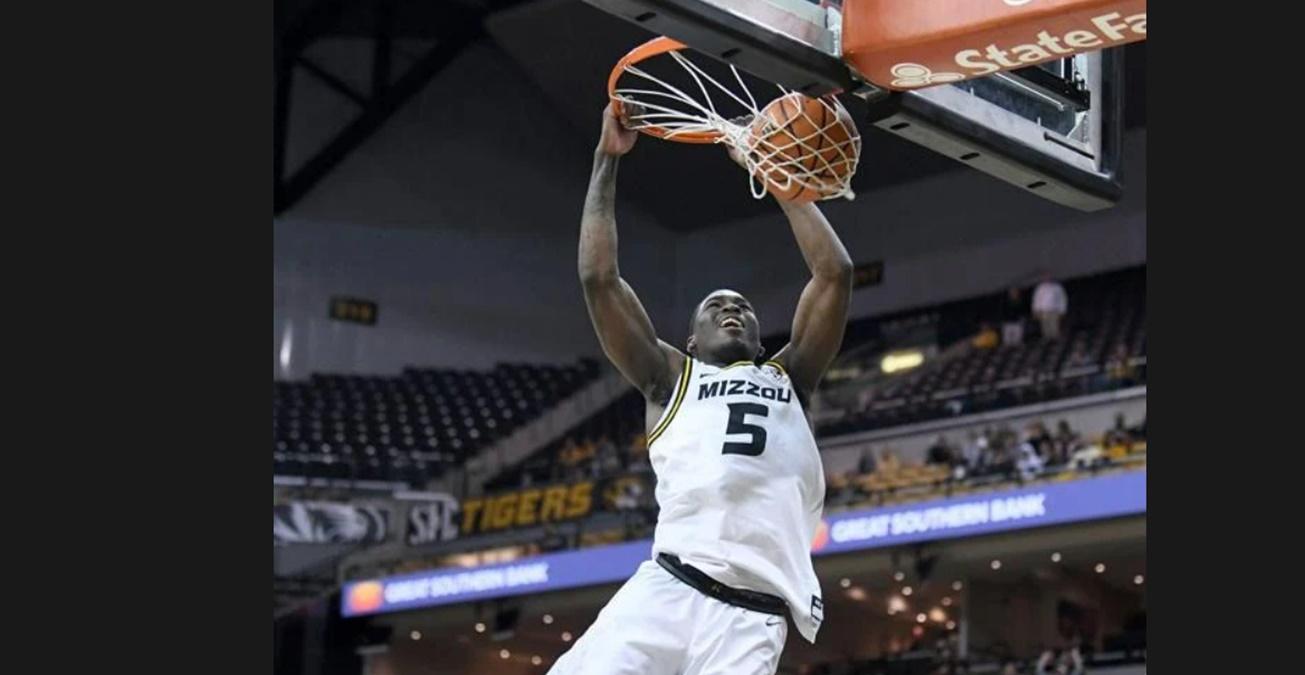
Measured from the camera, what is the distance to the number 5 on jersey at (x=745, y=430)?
20.5ft

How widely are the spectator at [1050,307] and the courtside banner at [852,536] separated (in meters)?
5.26

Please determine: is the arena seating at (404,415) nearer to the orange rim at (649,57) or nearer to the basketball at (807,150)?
the orange rim at (649,57)

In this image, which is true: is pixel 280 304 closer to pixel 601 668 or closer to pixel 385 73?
pixel 385 73

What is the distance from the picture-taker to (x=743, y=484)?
6.20 meters

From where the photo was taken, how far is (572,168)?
30578 mm

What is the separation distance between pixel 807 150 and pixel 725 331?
2.07 ft

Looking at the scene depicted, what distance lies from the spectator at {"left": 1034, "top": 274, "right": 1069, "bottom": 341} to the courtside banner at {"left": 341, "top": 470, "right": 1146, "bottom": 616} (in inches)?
207

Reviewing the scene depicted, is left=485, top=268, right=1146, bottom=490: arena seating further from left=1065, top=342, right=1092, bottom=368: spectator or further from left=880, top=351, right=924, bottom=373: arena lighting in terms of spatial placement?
left=880, top=351, right=924, bottom=373: arena lighting

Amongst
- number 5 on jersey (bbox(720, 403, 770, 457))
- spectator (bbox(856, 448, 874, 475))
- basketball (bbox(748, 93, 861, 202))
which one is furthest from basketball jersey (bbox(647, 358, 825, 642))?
spectator (bbox(856, 448, 874, 475))

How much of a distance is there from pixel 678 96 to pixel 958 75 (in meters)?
1.37

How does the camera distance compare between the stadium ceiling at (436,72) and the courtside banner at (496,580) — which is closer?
the courtside banner at (496,580)

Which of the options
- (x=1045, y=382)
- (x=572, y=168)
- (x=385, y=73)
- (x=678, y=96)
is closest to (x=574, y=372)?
(x=572, y=168)

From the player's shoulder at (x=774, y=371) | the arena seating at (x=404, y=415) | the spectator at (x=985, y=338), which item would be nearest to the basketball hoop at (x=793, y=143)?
the player's shoulder at (x=774, y=371)

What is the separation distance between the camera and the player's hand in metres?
6.69
